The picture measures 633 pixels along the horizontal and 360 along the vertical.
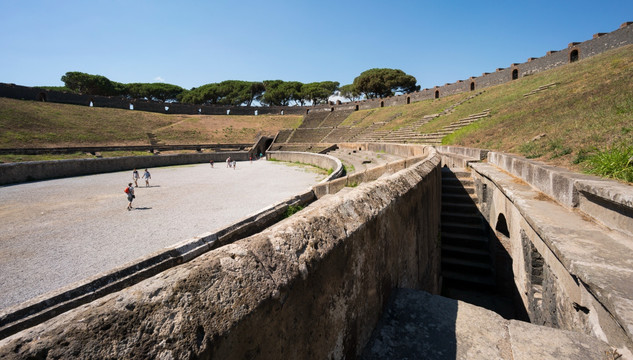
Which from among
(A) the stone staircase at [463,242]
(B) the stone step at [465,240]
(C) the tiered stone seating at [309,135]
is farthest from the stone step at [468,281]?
(C) the tiered stone seating at [309,135]

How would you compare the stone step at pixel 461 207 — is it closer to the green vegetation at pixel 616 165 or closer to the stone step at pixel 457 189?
the stone step at pixel 457 189

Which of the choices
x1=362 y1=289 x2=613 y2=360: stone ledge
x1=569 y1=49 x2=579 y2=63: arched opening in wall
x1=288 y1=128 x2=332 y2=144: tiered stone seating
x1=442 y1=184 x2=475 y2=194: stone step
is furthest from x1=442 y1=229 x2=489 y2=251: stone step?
x1=288 y1=128 x2=332 y2=144: tiered stone seating

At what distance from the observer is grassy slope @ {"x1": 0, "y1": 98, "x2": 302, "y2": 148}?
3012cm

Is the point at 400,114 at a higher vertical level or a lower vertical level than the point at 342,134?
higher

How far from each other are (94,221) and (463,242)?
12.6 meters

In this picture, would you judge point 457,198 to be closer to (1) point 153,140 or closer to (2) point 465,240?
(2) point 465,240

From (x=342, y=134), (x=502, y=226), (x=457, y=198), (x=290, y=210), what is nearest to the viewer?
(x=290, y=210)

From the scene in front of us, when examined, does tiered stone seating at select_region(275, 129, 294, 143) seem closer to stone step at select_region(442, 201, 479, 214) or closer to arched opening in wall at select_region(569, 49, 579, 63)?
arched opening in wall at select_region(569, 49, 579, 63)

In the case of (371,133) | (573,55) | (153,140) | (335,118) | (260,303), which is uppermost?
(573,55)

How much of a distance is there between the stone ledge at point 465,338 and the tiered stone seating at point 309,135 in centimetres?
4360

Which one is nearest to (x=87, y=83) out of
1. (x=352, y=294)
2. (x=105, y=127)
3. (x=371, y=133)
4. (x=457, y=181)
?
(x=105, y=127)

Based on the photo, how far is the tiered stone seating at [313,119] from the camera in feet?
186

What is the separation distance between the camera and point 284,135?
166 ft

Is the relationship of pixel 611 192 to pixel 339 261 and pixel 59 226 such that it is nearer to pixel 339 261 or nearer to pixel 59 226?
pixel 339 261
